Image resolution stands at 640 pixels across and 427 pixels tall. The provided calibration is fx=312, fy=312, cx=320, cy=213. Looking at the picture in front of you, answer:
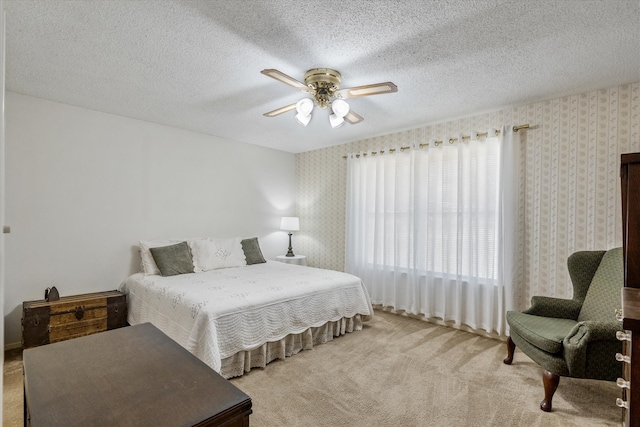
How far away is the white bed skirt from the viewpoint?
2432 mm

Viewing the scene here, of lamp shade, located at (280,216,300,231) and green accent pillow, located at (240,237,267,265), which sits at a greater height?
lamp shade, located at (280,216,300,231)

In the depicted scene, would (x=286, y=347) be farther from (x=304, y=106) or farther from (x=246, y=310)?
(x=304, y=106)

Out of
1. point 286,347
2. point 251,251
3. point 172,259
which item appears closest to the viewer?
point 286,347

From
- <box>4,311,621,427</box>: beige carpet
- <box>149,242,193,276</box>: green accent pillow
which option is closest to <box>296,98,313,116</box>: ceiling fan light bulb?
<box>4,311,621,427</box>: beige carpet

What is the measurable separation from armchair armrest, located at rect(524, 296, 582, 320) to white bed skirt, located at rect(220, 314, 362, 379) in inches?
65.6

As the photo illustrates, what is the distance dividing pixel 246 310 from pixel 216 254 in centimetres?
160

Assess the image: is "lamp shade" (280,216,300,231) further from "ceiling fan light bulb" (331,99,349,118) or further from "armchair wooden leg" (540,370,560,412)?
"armchair wooden leg" (540,370,560,412)

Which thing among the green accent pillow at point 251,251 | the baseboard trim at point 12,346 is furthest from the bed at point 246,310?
the baseboard trim at point 12,346

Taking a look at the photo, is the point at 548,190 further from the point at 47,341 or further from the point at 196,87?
the point at 47,341

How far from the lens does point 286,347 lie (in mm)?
2791

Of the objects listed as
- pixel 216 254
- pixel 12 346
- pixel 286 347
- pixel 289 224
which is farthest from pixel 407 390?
pixel 12 346

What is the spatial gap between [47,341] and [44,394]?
2.52 m

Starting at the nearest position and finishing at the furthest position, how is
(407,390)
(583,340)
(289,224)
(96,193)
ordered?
1. (583,340)
2. (407,390)
3. (96,193)
4. (289,224)

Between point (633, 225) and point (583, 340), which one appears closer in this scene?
point (633, 225)
